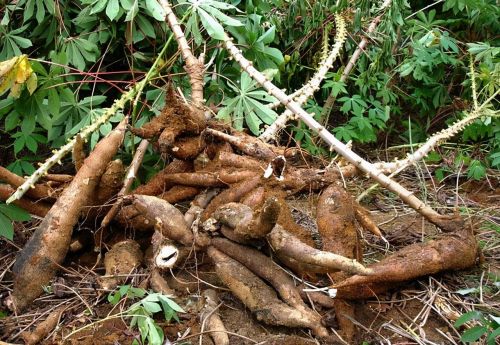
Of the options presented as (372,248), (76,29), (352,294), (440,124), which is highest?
(76,29)

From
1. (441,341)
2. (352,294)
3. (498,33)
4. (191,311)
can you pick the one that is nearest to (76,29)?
(191,311)

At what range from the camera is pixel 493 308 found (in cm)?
165

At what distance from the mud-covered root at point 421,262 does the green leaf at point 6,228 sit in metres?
1.10

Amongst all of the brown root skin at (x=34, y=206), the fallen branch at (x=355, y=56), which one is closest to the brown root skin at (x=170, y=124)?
the brown root skin at (x=34, y=206)

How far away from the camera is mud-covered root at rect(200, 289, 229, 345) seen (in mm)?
1601

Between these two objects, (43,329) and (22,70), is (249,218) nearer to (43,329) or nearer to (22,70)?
(43,329)

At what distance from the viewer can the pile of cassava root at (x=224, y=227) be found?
166cm

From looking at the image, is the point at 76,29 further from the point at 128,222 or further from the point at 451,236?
the point at 451,236

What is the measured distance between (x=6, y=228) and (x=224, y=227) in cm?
74

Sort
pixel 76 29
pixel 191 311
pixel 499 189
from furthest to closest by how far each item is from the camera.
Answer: pixel 499 189 → pixel 76 29 → pixel 191 311

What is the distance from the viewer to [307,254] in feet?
5.38

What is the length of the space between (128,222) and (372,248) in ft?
2.96

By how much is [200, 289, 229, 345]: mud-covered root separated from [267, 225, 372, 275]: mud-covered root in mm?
250

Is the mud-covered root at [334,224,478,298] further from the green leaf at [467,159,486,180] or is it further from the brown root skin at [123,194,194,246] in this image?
the green leaf at [467,159,486,180]
